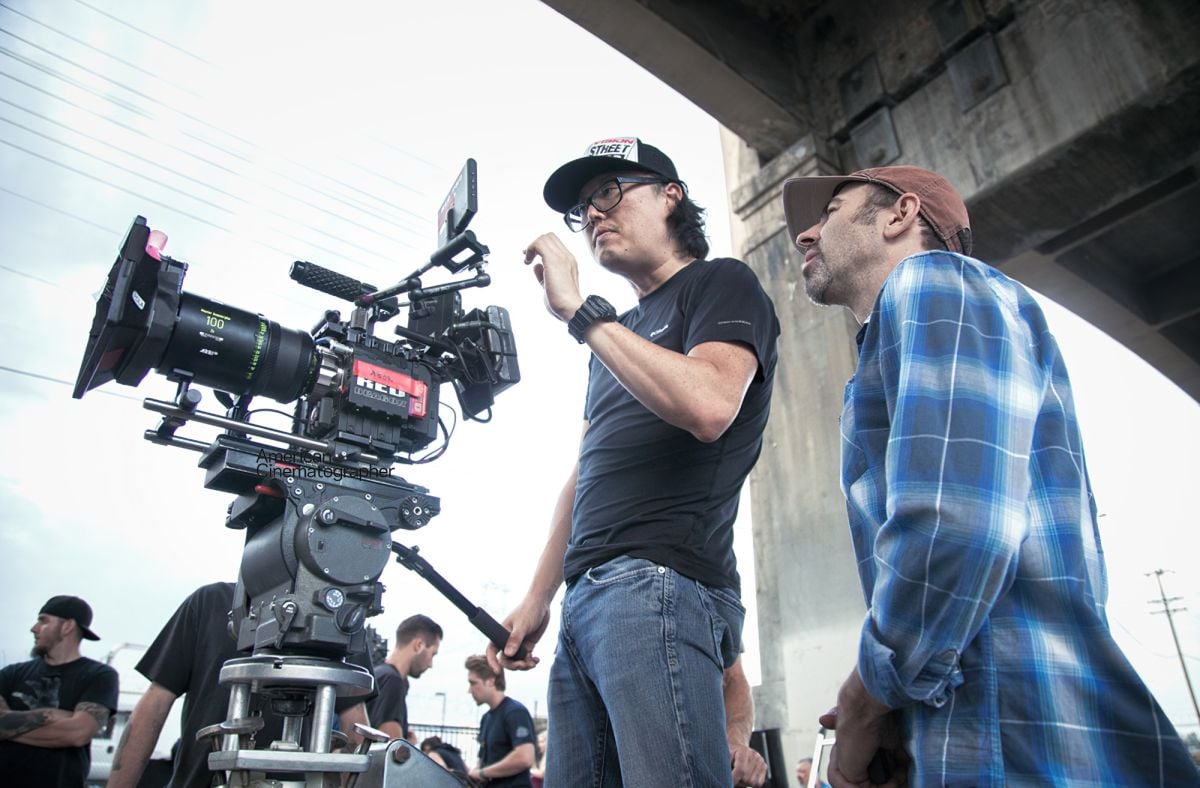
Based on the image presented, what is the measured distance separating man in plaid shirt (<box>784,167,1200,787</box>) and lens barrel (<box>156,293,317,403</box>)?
4.53 feet

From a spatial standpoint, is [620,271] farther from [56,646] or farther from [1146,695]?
[56,646]

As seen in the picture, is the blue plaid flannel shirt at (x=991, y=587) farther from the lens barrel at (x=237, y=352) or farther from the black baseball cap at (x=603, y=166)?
the lens barrel at (x=237, y=352)

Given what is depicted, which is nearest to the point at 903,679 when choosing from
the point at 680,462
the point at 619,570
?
the point at 619,570

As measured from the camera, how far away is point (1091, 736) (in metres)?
0.82

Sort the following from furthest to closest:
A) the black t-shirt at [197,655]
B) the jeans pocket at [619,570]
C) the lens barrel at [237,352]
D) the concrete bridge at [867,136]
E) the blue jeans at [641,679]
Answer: the concrete bridge at [867,136], the black t-shirt at [197,655], the lens barrel at [237,352], the jeans pocket at [619,570], the blue jeans at [641,679]

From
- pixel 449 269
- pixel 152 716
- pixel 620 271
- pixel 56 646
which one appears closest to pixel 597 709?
pixel 620 271

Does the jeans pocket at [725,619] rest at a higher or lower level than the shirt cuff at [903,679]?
higher

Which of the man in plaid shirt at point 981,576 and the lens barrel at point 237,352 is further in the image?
the lens barrel at point 237,352

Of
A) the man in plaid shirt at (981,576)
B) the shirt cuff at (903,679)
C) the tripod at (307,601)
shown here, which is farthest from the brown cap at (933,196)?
the tripod at (307,601)

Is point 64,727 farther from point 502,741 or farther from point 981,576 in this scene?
point 981,576

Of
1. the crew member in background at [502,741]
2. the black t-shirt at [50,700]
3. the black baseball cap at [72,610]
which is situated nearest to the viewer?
the black t-shirt at [50,700]

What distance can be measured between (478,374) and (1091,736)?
5.11 feet

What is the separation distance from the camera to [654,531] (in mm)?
1366

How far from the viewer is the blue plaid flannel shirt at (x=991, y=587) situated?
0.82 metres
